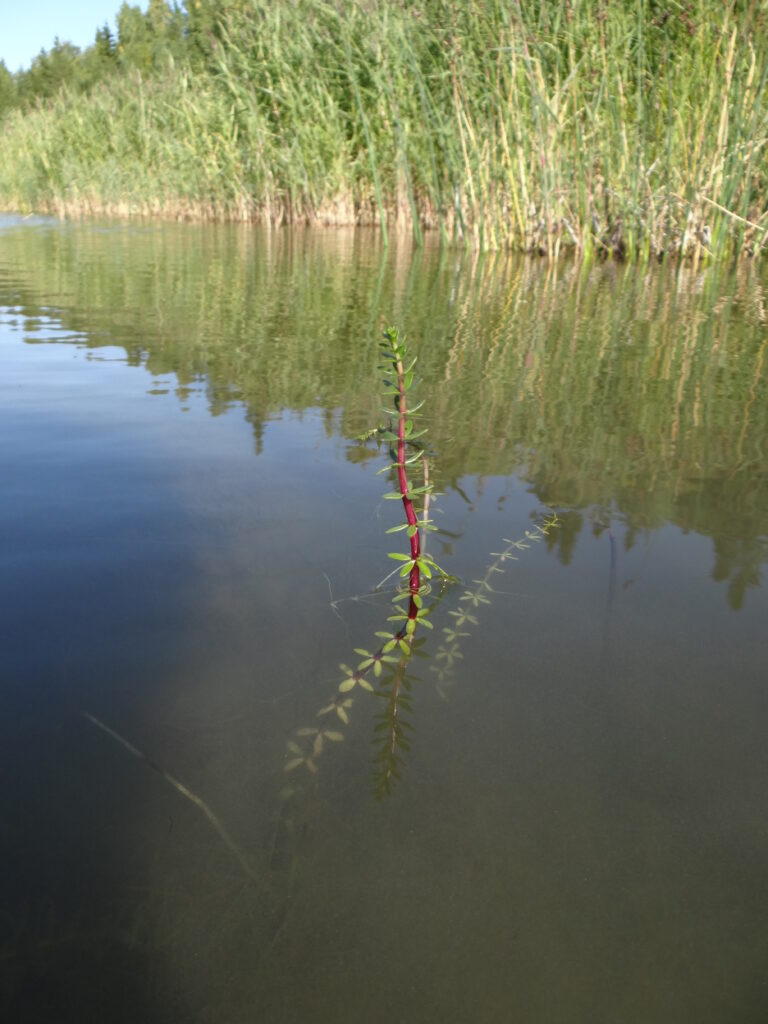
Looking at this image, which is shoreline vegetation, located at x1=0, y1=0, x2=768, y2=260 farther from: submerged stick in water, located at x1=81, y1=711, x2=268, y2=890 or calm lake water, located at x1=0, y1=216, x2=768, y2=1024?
submerged stick in water, located at x1=81, y1=711, x2=268, y2=890

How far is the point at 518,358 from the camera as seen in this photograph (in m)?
2.79

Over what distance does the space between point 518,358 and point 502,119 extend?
4441mm

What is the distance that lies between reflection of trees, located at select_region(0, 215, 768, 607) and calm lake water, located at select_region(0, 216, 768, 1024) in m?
0.02

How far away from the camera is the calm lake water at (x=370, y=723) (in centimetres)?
64

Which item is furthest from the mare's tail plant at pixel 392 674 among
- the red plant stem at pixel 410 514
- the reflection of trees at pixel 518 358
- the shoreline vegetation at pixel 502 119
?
the shoreline vegetation at pixel 502 119

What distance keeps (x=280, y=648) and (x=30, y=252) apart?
6575 millimetres

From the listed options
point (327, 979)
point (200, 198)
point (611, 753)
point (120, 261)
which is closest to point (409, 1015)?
point (327, 979)

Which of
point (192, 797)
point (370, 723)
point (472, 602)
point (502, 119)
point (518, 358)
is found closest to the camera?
point (192, 797)

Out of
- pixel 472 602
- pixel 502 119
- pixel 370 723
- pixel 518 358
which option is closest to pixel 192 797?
pixel 370 723

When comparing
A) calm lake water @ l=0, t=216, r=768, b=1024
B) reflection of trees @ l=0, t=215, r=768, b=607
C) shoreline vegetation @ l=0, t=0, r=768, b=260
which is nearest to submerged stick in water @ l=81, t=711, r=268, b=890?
calm lake water @ l=0, t=216, r=768, b=1024

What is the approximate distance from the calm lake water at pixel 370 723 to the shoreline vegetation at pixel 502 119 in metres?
4.65

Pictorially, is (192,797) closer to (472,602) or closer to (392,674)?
(392,674)

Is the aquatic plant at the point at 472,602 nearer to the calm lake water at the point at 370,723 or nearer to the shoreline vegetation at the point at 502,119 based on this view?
the calm lake water at the point at 370,723

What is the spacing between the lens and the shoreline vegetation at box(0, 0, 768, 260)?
5.75 m
